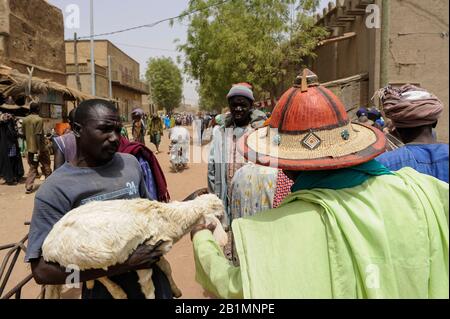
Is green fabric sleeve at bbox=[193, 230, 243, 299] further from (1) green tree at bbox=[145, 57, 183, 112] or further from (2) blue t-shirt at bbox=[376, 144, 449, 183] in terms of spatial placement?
(1) green tree at bbox=[145, 57, 183, 112]

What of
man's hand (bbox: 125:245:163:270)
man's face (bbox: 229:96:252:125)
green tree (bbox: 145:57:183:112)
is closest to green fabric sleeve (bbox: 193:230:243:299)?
man's hand (bbox: 125:245:163:270)

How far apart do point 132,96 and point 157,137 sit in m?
29.9

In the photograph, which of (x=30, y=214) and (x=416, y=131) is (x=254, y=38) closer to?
(x=30, y=214)

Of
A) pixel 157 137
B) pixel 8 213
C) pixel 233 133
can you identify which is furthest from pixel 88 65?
pixel 233 133

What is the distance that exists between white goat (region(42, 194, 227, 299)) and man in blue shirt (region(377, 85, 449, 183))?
3.94 feet

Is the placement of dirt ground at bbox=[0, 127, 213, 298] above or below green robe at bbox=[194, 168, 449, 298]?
below

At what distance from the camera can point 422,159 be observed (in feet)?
6.67

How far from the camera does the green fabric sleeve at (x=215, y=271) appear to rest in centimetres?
111

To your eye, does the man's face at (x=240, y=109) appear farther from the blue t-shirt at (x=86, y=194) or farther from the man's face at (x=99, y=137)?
the man's face at (x=99, y=137)

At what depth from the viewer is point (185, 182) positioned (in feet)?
30.6

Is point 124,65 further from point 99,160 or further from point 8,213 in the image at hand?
point 99,160

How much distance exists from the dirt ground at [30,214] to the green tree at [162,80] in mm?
45515

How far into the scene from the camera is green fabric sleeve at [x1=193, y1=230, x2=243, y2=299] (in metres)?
1.11

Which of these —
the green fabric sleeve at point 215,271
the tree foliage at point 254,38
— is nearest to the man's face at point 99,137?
the green fabric sleeve at point 215,271
